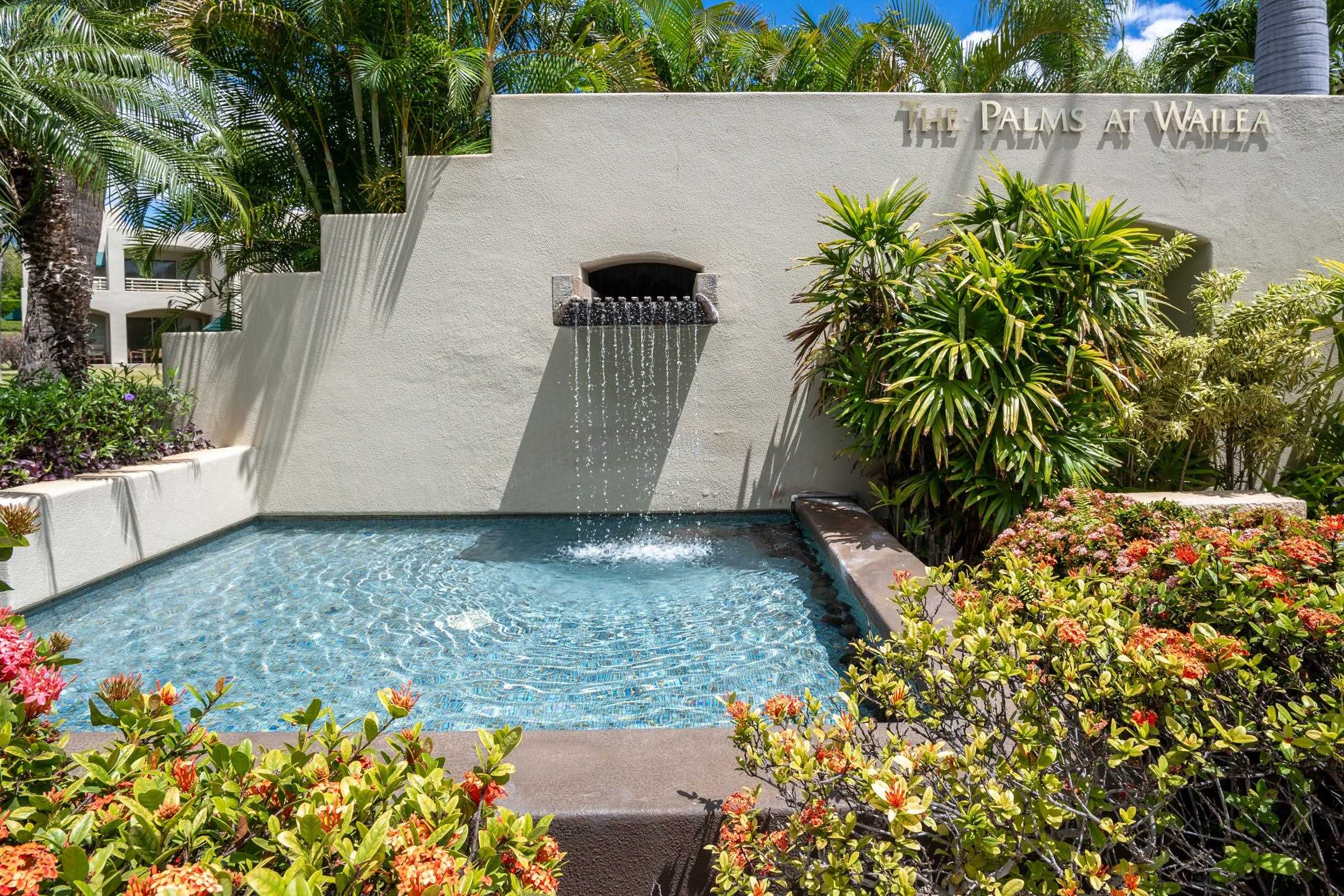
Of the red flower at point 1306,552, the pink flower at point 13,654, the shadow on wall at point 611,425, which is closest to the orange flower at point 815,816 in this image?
the red flower at point 1306,552

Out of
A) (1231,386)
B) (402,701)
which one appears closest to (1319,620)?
(402,701)

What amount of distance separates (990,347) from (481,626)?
3.93 m

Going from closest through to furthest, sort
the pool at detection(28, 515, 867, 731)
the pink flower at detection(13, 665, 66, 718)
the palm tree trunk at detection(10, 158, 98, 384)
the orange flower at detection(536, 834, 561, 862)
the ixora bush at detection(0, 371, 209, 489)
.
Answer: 1. the orange flower at detection(536, 834, 561, 862)
2. the pink flower at detection(13, 665, 66, 718)
3. the pool at detection(28, 515, 867, 731)
4. the ixora bush at detection(0, 371, 209, 489)
5. the palm tree trunk at detection(10, 158, 98, 384)

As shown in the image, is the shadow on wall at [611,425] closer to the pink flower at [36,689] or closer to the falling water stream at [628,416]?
the falling water stream at [628,416]

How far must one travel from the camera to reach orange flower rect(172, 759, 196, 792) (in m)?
1.34

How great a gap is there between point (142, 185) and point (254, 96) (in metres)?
3.09

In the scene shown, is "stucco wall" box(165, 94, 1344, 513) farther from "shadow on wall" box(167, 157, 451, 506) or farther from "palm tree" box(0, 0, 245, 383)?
"palm tree" box(0, 0, 245, 383)

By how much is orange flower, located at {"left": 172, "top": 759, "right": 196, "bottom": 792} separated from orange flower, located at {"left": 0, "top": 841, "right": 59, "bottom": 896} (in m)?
0.25

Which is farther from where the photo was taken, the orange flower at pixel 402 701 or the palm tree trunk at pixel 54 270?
the palm tree trunk at pixel 54 270

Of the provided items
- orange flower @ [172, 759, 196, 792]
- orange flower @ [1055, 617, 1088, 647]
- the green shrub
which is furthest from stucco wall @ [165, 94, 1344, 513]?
orange flower @ [172, 759, 196, 792]

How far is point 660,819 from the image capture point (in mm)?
Result: 2047

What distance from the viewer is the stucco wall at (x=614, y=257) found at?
7.09 meters

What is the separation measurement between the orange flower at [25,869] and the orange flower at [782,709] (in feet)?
4.88

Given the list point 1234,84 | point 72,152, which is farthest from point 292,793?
point 1234,84
